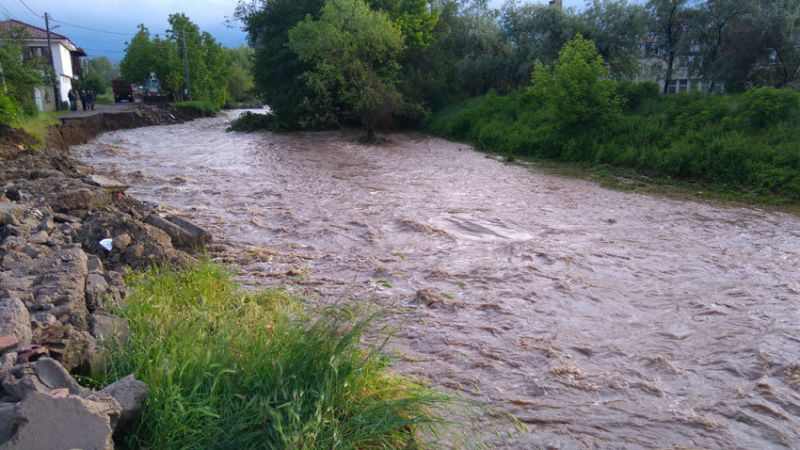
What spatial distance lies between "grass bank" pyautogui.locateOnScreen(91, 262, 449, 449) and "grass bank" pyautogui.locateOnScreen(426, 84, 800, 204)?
42.3ft

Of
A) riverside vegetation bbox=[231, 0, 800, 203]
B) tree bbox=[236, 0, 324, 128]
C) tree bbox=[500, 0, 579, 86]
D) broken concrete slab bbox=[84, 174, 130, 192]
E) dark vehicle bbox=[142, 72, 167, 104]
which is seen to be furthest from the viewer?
dark vehicle bbox=[142, 72, 167, 104]

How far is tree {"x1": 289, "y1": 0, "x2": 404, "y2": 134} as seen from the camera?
27.1 meters

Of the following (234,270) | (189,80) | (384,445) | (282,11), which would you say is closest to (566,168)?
(234,270)

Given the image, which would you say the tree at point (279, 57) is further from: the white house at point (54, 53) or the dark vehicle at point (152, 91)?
the dark vehicle at point (152, 91)

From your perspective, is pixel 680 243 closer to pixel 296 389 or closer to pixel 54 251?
pixel 296 389

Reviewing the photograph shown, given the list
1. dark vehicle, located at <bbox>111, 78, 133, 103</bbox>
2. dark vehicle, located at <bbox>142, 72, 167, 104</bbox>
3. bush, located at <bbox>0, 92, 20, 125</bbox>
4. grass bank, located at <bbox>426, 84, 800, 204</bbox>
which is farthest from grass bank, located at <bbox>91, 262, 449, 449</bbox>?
dark vehicle, located at <bbox>111, 78, 133, 103</bbox>

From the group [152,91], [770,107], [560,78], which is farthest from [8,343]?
[152,91]

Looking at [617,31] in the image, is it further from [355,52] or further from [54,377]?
[54,377]

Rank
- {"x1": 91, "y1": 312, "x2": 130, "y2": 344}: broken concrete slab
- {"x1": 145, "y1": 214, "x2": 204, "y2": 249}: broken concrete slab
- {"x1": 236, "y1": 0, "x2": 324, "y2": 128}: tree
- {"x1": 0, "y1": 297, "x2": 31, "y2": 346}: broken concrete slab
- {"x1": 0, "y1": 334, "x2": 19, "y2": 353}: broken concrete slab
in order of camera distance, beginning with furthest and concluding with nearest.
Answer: {"x1": 236, "y1": 0, "x2": 324, "y2": 128}: tree < {"x1": 145, "y1": 214, "x2": 204, "y2": 249}: broken concrete slab < {"x1": 91, "y1": 312, "x2": 130, "y2": 344}: broken concrete slab < {"x1": 0, "y1": 297, "x2": 31, "y2": 346}: broken concrete slab < {"x1": 0, "y1": 334, "x2": 19, "y2": 353}: broken concrete slab

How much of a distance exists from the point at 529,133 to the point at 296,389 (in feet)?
67.3

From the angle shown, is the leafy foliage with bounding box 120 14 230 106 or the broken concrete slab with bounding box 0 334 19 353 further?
the leafy foliage with bounding box 120 14 230 106

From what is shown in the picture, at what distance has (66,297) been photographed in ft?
17.2

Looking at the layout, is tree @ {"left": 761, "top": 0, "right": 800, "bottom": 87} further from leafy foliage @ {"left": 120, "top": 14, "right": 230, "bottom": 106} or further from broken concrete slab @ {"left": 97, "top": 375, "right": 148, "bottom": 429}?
leafy foliage @ {"left": 120, "top": 14, "right": 230, "bottom": 106}

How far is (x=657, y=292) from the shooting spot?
7934mm
